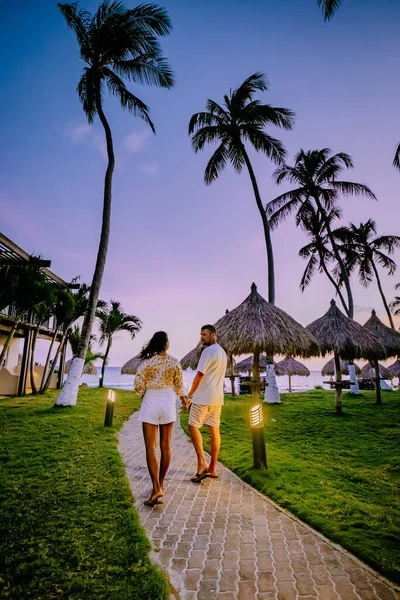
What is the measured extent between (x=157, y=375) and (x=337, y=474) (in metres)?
3.63

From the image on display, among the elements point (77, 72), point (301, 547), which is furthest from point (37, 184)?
point (301, 547)

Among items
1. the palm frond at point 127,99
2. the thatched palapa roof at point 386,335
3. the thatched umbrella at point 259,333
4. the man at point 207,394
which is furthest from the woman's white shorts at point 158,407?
the thatched palapa roof at point 386,335

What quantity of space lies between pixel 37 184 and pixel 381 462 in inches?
615

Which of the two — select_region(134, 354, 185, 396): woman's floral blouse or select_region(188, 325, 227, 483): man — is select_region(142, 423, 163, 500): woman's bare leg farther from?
select_region(188, 325, 227, 483): man

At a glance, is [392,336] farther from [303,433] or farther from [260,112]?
[260,112]

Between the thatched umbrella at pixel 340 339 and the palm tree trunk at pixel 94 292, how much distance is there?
28.6 feet

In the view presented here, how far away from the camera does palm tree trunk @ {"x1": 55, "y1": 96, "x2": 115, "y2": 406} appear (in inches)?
408

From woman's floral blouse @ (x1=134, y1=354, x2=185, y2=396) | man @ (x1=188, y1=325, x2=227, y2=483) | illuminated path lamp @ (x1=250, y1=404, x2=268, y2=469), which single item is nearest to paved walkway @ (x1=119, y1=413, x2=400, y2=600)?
man @ (x1=188, y1=325, x2=227, y2=483)

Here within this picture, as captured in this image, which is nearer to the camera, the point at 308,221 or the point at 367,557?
the point at 367,557

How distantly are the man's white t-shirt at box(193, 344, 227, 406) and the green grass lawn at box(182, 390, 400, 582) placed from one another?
1.32m

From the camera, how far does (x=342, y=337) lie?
1192 centimetres

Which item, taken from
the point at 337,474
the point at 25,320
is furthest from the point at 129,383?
the point at 337,474

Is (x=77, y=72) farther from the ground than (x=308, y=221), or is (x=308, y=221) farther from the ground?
(x=77, y=72)

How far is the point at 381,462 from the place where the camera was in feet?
18.6
